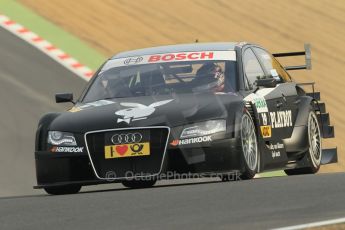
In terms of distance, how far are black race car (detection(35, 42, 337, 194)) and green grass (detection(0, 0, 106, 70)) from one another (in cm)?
909

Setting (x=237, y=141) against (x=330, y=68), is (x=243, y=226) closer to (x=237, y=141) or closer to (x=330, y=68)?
(x=237, y=141)

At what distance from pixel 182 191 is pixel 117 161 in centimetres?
134

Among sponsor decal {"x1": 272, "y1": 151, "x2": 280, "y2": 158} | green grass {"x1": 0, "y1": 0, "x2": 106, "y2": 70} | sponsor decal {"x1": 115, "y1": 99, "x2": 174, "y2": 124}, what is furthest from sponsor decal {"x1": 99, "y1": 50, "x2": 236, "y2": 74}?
green grass {"x1": 0, "y1": 0, "x2": 106, "y2": 70}

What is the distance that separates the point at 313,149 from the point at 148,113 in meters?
3.19

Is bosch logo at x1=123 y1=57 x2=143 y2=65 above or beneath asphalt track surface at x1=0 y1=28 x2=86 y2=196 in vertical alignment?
above

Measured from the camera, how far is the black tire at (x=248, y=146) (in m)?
11.2

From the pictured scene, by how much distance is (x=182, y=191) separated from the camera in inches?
379

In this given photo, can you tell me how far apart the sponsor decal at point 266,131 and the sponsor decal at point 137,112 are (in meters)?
1.24

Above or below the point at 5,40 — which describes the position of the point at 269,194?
below

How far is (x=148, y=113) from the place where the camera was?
36.2 feet

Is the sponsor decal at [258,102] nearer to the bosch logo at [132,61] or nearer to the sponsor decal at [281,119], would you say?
the sponsor decal at [281,119]

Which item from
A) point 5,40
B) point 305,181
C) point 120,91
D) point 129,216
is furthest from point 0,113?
point 129,216

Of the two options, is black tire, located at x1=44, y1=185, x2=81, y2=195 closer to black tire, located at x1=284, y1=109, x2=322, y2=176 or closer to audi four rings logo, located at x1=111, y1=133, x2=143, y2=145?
audi four rings logo, located at x1=111, y1=133, x2=143, y2=145

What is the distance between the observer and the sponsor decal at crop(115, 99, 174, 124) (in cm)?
1096
